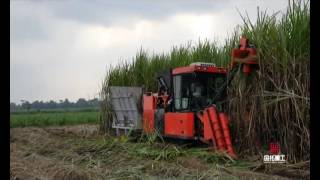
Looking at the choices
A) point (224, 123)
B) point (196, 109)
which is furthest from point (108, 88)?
point (224, 123)

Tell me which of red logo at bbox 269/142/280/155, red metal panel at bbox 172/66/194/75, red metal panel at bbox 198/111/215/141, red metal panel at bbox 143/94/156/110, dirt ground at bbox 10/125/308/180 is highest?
red metal panel at bbox 172/66/194/75

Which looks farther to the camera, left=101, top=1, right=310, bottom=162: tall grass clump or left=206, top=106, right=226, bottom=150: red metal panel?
left=206, top=106, right=226, bottom=150: red metal panel

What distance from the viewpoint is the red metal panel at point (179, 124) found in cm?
998

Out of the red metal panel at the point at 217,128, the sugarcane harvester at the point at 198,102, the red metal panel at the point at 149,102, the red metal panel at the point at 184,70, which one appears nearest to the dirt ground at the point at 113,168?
the red metal panel at the point at 217,128

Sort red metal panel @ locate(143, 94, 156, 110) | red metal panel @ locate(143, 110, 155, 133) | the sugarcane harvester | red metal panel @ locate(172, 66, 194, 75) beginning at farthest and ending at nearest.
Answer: red metal panel @ locate(143, 94, 156, 110) → red metal panel @ locate(143, 110, 155, 133) → red metal panel @ locate(172, 66, 194, 75) → the sugarcane harvester

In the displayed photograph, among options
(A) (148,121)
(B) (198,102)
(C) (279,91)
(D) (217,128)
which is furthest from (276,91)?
(A) (148,121)

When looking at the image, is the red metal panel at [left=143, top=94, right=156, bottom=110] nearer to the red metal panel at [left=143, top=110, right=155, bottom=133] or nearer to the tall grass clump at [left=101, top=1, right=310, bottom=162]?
the red metal panel at [left=143, top=110, right=155, bottom=133]

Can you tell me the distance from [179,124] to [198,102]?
601 mm

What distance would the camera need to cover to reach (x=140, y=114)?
13.4 m

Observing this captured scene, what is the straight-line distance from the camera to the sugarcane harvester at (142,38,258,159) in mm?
8951

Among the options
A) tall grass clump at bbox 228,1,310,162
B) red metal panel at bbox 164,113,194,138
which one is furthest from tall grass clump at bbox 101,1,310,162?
red metal panel at bbox 164,113,194,138

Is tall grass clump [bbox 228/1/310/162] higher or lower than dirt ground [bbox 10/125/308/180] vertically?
higher
